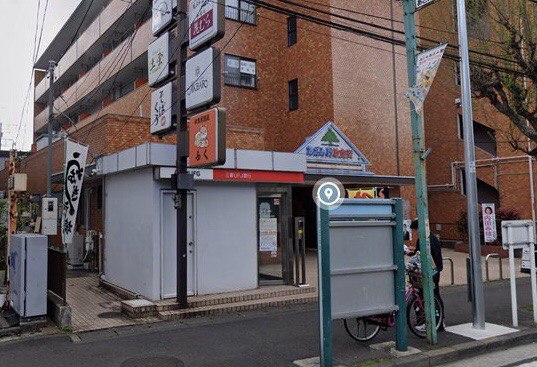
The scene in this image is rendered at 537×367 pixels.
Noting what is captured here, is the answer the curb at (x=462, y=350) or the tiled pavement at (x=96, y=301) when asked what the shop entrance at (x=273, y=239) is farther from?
the curb at (x=462, y=350)

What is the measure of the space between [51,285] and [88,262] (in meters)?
7.64

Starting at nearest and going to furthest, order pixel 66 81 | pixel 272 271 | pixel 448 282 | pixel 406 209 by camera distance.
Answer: pixel 272 271
pixel 448 282
pixel 406 209
pixel 66 81

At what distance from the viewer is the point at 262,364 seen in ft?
20.6

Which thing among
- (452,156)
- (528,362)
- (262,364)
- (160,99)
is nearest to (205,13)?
(160,99)

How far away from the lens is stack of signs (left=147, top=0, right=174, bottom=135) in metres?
10.5

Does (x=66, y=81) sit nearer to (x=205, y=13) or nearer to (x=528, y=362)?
(x=205, y=13)

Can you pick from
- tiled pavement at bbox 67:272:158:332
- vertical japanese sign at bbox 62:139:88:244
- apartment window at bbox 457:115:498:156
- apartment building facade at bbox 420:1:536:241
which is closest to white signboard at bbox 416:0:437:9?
tiled pavement at bbox 67:272:158:332

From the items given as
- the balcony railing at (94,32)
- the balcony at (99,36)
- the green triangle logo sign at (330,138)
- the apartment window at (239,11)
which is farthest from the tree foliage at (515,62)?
the balcony railing at (94,32)

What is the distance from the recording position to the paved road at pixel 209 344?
6.43m

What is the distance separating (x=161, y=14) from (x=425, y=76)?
6.88 metres

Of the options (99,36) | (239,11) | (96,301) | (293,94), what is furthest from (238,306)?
(99,36)

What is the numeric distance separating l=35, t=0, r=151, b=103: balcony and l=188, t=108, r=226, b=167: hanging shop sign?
48.8 feet

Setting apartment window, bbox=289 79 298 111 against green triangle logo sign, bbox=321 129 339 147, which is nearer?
green triangle logo sign, bbox=321 129 339 147

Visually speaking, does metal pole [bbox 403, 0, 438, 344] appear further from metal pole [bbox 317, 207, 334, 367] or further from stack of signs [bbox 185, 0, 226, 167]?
stack of signs [bbox 185, 0, 226, 167]
